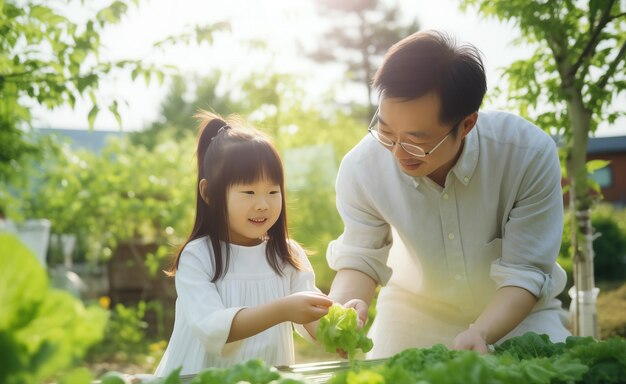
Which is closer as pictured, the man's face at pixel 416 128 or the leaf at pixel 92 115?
the man's face at pixel 416 128

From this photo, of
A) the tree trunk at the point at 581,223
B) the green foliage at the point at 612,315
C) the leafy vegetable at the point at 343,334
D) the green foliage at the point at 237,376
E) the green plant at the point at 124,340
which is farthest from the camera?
the green plant at the point at 124,340

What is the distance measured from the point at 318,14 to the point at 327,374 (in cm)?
2613

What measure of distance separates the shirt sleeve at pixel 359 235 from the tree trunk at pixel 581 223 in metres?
1.60

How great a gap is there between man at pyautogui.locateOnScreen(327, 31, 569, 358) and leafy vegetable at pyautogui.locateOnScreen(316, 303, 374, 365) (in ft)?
1.35

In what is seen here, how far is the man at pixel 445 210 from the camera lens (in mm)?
2262

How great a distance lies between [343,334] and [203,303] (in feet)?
2.19

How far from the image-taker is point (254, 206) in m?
2.37

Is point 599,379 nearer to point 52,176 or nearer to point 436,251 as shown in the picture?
point 436,251

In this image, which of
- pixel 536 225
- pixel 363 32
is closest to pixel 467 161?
pixel 536 225

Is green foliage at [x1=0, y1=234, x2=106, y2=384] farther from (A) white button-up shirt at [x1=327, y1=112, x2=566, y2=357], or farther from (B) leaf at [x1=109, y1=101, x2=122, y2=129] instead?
(B) leaf at [x1=109, y1=101, x2=122, y2=129]

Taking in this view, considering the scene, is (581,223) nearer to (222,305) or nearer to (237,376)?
(222,305)

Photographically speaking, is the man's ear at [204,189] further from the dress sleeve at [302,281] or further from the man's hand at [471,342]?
the man's hand at [471,342]

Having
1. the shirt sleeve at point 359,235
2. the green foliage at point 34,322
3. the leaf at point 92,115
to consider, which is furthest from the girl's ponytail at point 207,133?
the green foliage at point 34,322

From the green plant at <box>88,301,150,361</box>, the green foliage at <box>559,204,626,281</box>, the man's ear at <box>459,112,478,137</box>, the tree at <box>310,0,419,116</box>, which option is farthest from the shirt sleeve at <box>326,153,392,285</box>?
the tree at <box>310,0,419,116</box>
